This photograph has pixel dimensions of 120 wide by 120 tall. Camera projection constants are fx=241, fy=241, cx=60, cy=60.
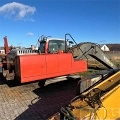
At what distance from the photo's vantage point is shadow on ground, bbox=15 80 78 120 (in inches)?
240

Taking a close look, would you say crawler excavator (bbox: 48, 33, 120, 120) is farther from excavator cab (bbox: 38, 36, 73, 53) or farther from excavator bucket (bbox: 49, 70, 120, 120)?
excavator cab (bbox: 38, 36, 73, 53)

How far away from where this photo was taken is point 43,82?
9.79m

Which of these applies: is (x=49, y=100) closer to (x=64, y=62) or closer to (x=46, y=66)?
(x=46, y=66)

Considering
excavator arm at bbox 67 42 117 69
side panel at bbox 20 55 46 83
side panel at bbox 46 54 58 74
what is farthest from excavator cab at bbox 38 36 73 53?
side panel at bbox 20 55 46 83

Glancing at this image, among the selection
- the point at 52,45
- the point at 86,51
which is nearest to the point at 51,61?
the point at 86,51

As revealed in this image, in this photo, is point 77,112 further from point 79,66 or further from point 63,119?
point 79,66

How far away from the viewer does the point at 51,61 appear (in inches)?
329

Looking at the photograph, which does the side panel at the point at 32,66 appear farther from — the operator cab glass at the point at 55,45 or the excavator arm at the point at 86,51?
the operator cab glass at the point at 55,45

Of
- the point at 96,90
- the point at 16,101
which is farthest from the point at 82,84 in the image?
the point at 16,101

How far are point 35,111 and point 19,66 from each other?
1.96 meters

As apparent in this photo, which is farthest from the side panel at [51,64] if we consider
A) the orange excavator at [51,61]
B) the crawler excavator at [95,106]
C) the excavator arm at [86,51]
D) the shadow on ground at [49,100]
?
the crawler excavator at [95,106]

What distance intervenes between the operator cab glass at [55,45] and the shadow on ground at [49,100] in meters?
1.48

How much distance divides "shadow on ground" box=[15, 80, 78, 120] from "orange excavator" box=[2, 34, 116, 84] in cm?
54

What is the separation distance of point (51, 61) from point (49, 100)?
4.68 feet
